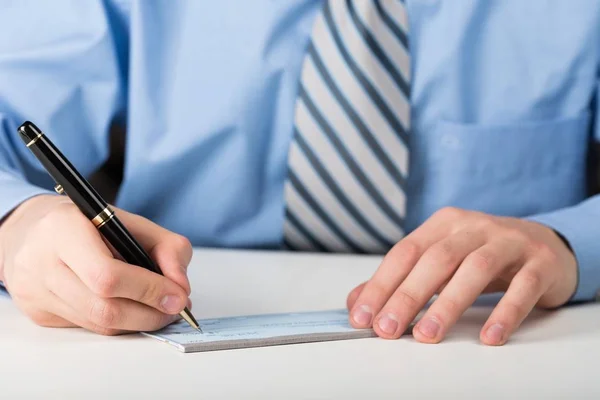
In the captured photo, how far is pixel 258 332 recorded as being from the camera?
72cm

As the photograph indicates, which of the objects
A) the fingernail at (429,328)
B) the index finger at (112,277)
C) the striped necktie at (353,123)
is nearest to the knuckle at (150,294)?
the index finger at (112,277)

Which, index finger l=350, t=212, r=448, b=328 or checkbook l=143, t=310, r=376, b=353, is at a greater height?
checkbook l=143, t=310, r=376, b=353

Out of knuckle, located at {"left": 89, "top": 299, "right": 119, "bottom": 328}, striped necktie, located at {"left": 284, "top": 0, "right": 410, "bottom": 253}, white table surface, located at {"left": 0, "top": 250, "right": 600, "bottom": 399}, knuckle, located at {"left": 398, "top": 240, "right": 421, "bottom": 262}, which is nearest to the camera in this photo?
white table surface, located at {"left": 0, "top": 250, "right": 600, "bottom": 399}

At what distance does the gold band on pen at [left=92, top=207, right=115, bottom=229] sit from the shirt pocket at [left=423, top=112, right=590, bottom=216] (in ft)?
1.73

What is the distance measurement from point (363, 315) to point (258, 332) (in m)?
0.09

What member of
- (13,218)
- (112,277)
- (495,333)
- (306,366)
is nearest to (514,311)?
(495,333)

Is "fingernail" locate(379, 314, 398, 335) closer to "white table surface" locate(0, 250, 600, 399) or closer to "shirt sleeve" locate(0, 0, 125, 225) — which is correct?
"white table surface" locate(0, 250, 600, 399)

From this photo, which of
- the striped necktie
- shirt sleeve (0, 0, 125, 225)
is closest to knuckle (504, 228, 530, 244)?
the striped necktie

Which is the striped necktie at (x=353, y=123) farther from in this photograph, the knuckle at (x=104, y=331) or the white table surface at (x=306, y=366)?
the knuckle at (x=104, y=331)

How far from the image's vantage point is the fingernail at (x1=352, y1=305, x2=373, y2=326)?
0.75m

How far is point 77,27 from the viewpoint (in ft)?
3.77

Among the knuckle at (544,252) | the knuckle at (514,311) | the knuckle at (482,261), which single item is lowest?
the knuckle at (544,252)

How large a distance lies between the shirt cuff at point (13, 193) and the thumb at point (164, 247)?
0.17 m

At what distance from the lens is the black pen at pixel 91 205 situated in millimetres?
707
